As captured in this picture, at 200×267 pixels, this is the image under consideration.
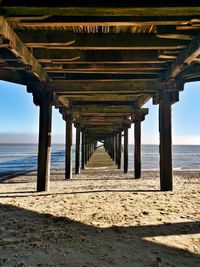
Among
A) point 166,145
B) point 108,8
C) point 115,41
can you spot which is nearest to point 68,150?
point 166,145

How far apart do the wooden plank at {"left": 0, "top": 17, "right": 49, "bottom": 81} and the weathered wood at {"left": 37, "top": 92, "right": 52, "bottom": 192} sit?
117cm

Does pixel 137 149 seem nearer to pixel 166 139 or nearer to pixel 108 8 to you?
pixel 166 139

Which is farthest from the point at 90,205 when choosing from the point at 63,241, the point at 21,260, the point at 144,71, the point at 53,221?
the point at 144,71

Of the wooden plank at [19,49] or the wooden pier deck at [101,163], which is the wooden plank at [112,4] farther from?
the wooden pier deck at [101,163]

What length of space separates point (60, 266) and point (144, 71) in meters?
5.58

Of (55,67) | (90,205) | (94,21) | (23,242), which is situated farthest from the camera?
(55,67)

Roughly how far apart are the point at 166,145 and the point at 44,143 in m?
3.51

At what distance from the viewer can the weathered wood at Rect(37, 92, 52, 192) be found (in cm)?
760

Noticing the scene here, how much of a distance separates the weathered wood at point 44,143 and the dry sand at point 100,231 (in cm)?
122

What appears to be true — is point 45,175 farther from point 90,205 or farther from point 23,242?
point 23,242

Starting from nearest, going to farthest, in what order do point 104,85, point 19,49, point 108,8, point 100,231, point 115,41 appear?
point 108,8 → point 100,231 → point 19,49 → point 115,41 → point 104,85

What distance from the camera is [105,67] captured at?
650cm

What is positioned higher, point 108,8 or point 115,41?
point 115,41

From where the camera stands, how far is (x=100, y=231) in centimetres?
402
